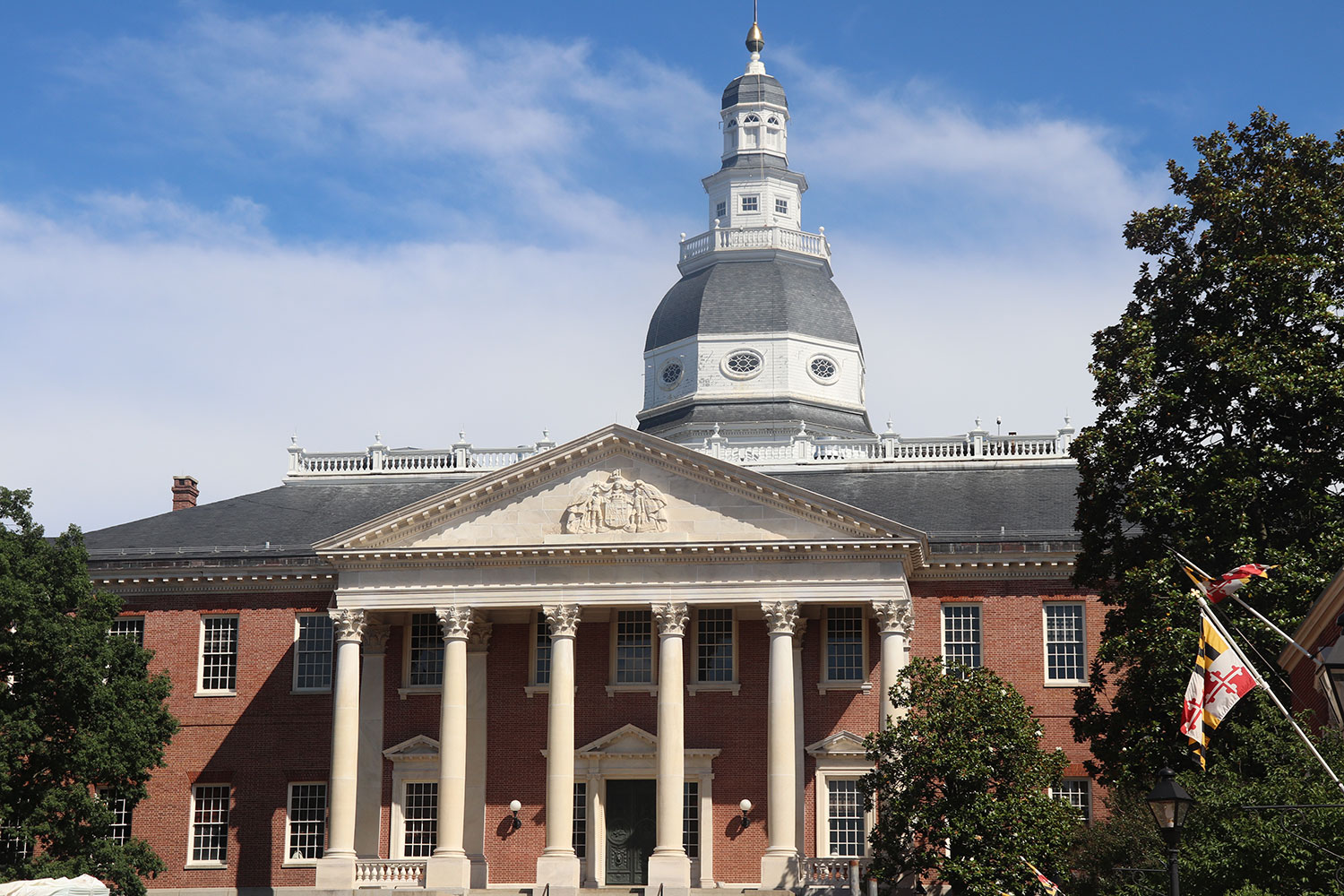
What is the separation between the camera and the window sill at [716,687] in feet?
155

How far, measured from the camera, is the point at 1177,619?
1339 inches

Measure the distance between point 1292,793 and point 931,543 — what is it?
21542 mm

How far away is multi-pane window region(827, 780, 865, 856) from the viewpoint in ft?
151

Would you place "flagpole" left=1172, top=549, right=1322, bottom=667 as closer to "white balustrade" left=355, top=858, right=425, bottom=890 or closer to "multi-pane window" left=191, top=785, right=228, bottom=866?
"white balustrade" left=355, top=858, right=425, bottom=890

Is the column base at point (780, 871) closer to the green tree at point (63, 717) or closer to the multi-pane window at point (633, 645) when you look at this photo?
the multi-pane window at point (633, 645)

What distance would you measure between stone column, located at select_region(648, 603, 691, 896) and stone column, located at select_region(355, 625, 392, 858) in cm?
787

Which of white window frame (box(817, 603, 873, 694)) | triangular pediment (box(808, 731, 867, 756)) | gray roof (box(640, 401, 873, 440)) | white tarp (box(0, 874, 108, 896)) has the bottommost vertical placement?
white tarp (box(0, 874, 108, 896))

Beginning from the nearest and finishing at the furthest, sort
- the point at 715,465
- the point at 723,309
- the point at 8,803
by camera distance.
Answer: the point at 8,803
the point at 715,465
the point at 723,309

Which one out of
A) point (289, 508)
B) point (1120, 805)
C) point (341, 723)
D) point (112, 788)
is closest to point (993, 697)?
point (1120, 805)

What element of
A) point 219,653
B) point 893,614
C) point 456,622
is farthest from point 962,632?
point 219,653

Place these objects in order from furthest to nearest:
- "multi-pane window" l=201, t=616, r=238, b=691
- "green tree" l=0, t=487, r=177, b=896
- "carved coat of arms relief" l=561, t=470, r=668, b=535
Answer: "multi-pane window" l=201, t=616, r=238, b=691 → "carved coat of arms relief" l=561, t=470, r=668, b=535 → "green tree" l=0, t=487, r=177, b=896

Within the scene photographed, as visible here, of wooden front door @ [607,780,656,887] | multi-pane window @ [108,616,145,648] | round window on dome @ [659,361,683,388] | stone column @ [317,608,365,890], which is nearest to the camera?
stone column @ [317,608,365,890]

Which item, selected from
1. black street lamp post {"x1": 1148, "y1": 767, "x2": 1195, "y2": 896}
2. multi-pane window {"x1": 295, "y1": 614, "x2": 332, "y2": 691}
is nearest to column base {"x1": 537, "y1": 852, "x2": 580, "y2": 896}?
multi-pane window {"x1": 295, "y1": 614, "x2": 332, "y2": 691}

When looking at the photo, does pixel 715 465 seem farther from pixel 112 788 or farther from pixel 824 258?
pixel 824 258
